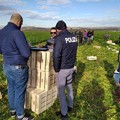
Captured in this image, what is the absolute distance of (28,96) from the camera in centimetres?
667

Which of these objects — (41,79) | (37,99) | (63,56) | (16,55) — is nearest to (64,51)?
(63,56)

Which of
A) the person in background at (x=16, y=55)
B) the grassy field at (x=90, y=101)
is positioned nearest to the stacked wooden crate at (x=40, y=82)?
the grassy field at (x=90, y=101)

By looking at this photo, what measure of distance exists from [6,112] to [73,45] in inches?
111

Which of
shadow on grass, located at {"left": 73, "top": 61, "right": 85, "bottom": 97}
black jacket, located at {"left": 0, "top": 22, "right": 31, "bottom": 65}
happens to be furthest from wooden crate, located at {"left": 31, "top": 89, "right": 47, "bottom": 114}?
shadow on grass, located at {"left": 73, "top": 61, "right": 85, "bottom": 97}

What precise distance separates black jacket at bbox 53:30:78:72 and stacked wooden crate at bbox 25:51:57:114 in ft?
2.04

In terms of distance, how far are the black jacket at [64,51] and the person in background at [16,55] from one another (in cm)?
76

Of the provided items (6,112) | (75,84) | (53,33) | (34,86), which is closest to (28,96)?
(34,86)

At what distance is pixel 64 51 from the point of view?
19.1ft

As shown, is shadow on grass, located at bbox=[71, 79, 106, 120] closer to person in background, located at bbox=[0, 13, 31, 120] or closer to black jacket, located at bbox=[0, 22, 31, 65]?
person in background, located at bbox=[0, 13, 31, 120]

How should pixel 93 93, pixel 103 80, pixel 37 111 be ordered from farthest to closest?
pixel 103 80
pixel 93 93
pixel 37 111

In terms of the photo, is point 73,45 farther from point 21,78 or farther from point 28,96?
point 28,96

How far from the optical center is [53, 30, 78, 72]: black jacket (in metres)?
5.75

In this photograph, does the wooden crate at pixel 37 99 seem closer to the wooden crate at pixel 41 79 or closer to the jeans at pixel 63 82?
the wooden crate at pixel 41 79

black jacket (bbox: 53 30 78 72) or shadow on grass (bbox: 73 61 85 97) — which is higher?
black jacket (bbox: 53 30 78 72)
